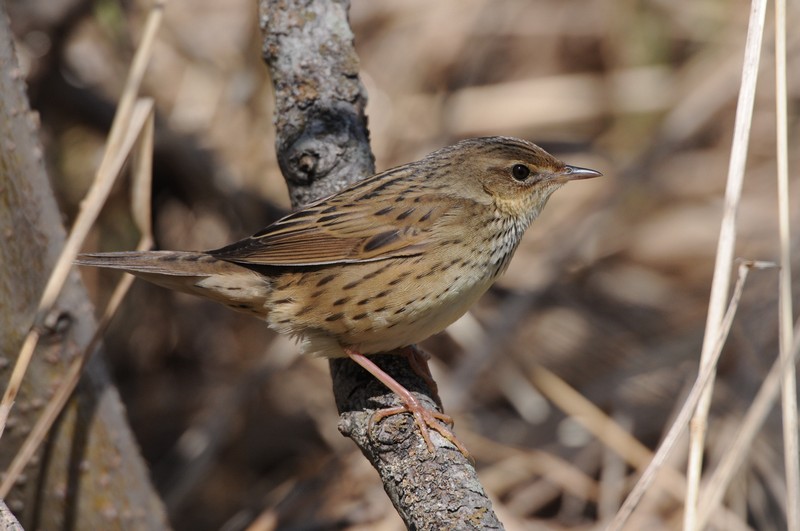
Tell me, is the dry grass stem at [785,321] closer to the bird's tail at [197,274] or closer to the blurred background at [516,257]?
the bird's tail at [197,274]

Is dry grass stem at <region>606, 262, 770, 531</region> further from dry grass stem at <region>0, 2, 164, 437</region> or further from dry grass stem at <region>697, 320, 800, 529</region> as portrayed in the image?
dry grass stem at <region>0, 2, 164, 437</region>

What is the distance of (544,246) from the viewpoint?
6.35 meters

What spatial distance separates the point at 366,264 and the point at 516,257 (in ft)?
11.0

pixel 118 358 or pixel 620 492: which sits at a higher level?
pixel 118 358

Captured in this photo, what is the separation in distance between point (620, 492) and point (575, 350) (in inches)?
50.5

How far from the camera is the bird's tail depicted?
10.0 feet

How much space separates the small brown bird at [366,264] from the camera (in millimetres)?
3096

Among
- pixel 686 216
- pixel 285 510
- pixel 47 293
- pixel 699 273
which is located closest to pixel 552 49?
pixel 686 216

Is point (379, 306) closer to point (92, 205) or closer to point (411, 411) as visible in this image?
point (411, 411)

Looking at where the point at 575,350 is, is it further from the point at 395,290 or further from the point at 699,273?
the point at 395,290

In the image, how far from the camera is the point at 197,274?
313 cm

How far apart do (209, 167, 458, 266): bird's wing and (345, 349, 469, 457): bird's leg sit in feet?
1.28

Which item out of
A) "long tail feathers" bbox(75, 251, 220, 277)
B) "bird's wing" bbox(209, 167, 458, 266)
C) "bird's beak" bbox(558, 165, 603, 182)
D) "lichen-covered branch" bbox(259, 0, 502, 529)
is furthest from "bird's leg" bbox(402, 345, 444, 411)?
"bird's beak" bbox(558, 165, 603, 182)

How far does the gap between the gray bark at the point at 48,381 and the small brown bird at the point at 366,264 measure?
0.20 m
